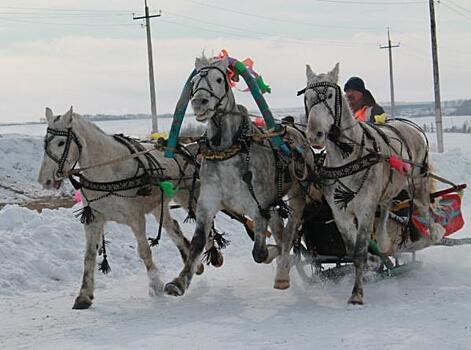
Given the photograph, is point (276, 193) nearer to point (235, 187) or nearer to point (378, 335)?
point (235, 187)

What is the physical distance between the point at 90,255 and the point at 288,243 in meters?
1.95

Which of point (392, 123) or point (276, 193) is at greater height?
point (392, 123)

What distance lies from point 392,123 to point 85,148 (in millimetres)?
3353

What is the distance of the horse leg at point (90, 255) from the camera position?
7531 millimetres

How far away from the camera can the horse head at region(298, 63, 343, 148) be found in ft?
21.9

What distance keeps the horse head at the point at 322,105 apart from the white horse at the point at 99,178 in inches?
75.9

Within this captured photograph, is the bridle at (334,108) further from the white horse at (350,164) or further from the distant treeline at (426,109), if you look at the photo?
the distant treeline at (426,109)

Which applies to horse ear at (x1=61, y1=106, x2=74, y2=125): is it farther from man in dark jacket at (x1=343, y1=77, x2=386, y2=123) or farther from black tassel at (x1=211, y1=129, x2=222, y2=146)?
man in dark jacket at (x1=343, y1=77, x2=386, y2=123)

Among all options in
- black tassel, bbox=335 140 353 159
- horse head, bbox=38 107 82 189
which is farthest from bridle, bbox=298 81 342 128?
horse head, bbox=38 107 82 189

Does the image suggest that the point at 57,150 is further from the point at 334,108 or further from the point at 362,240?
the point at 362,240

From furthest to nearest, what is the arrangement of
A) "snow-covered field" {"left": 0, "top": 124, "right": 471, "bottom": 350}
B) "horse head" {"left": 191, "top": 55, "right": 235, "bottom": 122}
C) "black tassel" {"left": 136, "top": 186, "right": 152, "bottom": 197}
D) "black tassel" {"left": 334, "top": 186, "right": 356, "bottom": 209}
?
"black tassel" {"left": 136, "top": 186, "right": 152, "bottom": 197}, "black tassel" {"left": 334, "top": 186, "right": 356, "bottom": 209}, "horse head" {"left": 191, "top": 55, "right": 235, "bottom": 122}, "snow-covered field" {"left": 0, "top": 124, "right": 471, "bottom": 350}

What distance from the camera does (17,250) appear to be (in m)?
8.96

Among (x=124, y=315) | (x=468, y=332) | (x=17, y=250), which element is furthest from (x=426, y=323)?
(x=17, y=250)

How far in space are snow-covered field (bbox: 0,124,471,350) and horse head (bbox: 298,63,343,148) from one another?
1.52 meters
